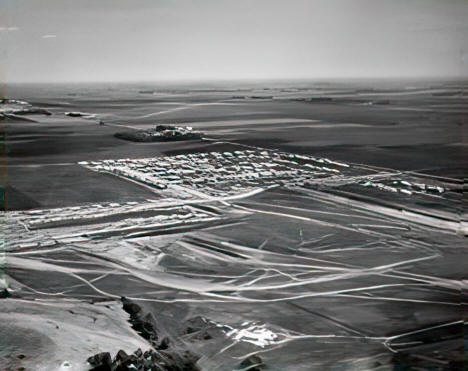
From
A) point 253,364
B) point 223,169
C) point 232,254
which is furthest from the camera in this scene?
point 223,169

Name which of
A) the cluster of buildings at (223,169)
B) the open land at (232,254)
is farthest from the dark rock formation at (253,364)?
the cluster of buildings at (223,169)

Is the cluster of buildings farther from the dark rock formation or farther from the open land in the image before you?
the dark rock formation

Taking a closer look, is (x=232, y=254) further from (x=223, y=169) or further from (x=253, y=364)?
(x=223, y=169)

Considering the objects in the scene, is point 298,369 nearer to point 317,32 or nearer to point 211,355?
point 211,355

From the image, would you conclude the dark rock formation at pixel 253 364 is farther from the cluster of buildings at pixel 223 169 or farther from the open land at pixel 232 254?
the cluster of buildings at pixel 223 169

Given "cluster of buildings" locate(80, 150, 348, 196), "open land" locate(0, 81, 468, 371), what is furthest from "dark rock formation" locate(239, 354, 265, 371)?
"cluster of buildings" locate(80, 150, 348, 196)

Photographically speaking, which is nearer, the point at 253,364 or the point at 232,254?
the point at 253,364

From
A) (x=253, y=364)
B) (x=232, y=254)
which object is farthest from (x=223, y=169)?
(x=253, y=364)

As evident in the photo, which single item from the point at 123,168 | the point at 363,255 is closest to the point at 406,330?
the point at 363,255
